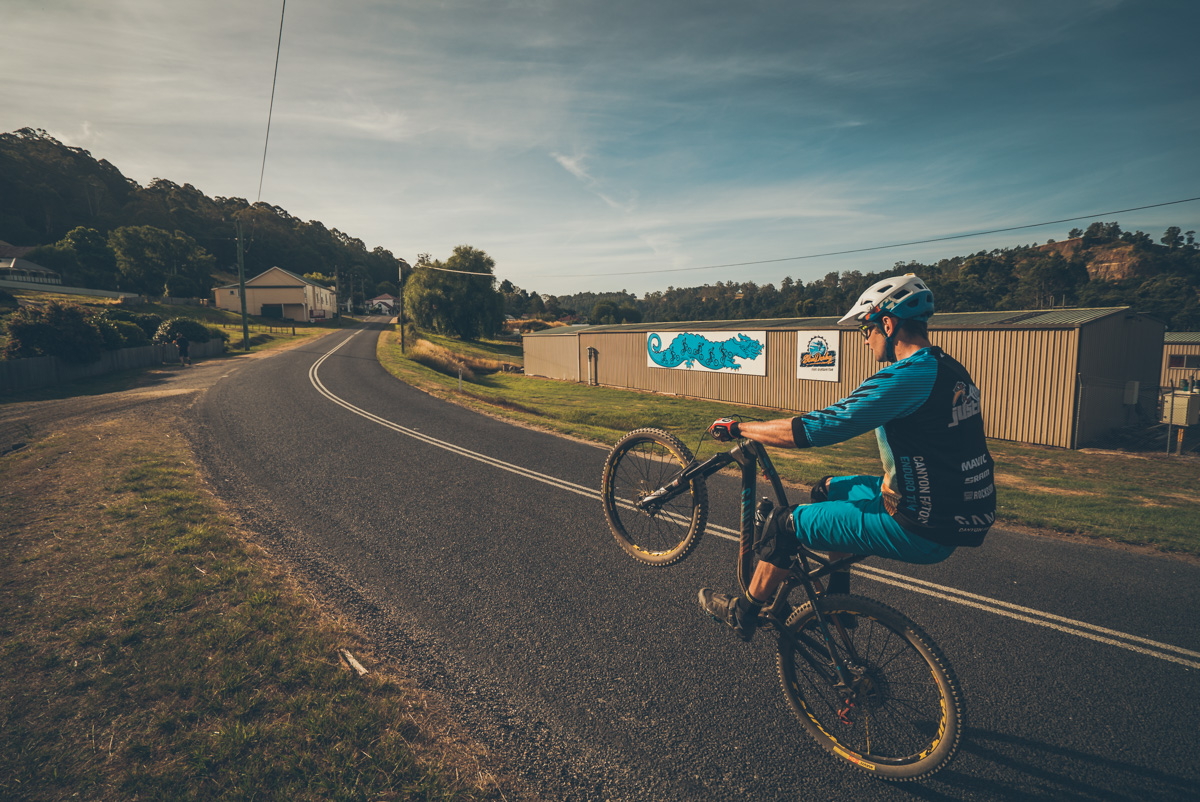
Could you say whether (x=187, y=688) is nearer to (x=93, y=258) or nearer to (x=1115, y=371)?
(x=1115, y=371)

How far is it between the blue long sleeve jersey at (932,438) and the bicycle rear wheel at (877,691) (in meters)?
0.66

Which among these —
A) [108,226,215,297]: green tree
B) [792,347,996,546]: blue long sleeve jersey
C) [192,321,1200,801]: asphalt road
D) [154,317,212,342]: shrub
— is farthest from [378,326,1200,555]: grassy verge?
[108,226,215,297]: green tree

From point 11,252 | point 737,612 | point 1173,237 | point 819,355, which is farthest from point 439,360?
point 1173,237

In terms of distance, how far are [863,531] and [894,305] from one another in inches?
59.6

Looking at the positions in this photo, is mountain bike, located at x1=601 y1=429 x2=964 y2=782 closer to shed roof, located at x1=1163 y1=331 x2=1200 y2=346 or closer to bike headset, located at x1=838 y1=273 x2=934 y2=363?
bike headset, located at x1=838 y1=273 x2=934 y2=363

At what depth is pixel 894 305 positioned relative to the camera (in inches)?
130

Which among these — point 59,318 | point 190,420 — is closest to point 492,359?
point 59,318

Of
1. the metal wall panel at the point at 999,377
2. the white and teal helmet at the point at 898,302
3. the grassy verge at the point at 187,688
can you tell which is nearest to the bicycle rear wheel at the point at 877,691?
the white and teal helmet at the point at 898,302

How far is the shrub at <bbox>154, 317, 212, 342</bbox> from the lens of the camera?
1447 inches

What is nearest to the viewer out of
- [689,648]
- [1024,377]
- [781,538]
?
[781,538]

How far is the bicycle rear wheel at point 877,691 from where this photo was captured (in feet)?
10.1

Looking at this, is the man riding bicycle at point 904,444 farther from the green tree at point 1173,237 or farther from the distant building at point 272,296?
the green tree at point 1173,237

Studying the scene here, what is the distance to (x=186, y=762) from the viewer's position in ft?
10.9

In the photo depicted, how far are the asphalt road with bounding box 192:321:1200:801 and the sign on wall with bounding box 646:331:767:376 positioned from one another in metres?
19.2
